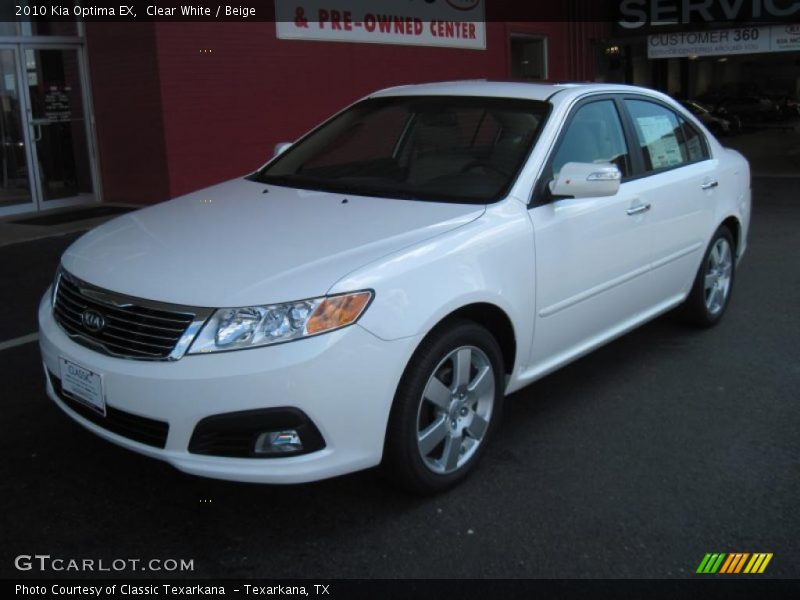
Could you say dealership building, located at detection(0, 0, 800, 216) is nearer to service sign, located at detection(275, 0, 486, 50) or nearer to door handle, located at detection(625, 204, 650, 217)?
service sign, located at detection(275, 0, 486, 50)

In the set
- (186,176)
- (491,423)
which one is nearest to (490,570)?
(491,423)

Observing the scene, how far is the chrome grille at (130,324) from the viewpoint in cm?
287

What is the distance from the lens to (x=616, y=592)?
2.79m

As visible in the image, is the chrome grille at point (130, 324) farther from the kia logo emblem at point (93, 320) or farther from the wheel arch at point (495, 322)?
the wheel arch at point (495, 322)

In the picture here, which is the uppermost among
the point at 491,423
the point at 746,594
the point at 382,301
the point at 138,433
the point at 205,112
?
the point at 205,112

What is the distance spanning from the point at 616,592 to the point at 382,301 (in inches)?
49.5

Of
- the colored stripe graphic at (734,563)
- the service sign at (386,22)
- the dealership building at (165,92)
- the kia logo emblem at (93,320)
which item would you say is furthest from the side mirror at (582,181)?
the service sign at (386,22)

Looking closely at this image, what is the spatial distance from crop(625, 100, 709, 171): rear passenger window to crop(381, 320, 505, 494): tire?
186cm

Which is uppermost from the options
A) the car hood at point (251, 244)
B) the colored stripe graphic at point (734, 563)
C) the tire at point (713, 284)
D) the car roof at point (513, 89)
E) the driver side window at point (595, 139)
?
the car roof at point (513, 89)

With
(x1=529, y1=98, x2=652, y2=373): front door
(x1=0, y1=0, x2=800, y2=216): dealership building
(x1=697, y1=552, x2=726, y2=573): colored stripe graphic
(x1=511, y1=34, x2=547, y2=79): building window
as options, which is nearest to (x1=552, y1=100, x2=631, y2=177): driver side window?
(x1=529, y1=98, x2=652, y2=373): front door

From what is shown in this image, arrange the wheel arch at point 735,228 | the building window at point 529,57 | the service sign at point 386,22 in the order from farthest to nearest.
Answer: the building window at point 529,57 < the service sign at point 386,22 < the wheel arch at point 735,228

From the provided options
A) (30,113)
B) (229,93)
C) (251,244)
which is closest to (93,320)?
(251,244)

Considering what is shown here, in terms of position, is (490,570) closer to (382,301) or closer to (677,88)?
(382,301)

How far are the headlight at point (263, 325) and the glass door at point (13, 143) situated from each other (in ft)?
29.1
